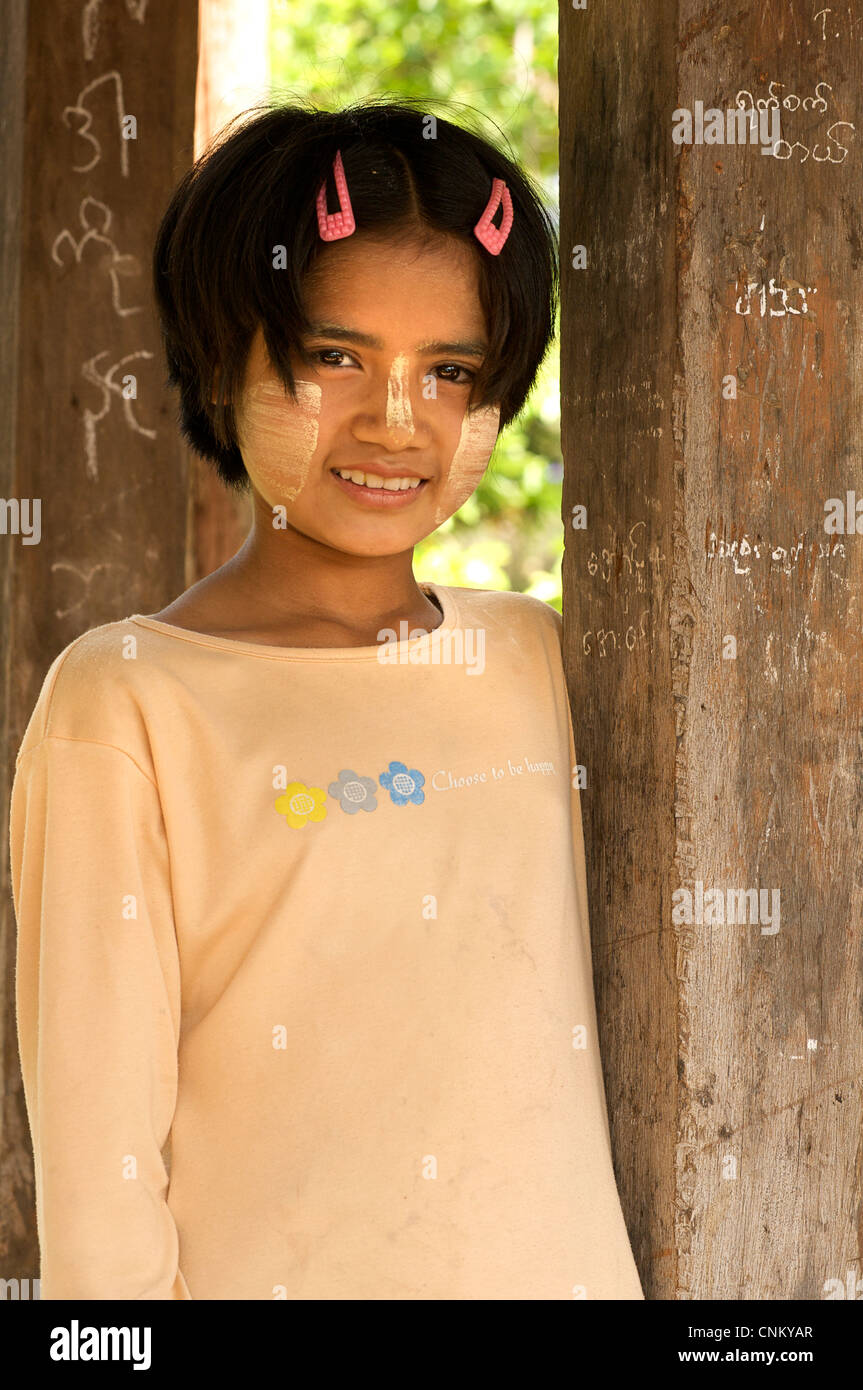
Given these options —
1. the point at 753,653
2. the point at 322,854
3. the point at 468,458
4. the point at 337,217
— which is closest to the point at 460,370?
the point at 468,458

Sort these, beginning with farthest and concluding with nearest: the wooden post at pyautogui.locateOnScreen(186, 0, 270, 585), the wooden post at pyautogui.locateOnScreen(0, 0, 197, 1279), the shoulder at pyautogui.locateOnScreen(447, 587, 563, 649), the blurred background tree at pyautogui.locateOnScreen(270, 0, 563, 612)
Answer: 1. the blurred background tree at pyautogui.locateOnScreen(270, 0, 563, 612)
2. the wooden post at pyautogui.locateOnScreen(186, 0, 270, 585)
3. the wooden post at pyautogui.locateOnScreen(0, 0, 197, 1279)
4. the shoulder at pyautogui.locateOnScreen(447, 587, 563, 649)

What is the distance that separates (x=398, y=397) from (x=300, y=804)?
439 millimetres

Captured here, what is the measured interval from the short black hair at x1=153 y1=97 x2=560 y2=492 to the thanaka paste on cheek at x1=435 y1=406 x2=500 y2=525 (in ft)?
0.07

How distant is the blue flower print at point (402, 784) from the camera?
1667 mm

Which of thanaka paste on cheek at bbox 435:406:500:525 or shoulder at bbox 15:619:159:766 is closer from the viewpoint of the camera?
shoulder at bbox 15:619:159:766

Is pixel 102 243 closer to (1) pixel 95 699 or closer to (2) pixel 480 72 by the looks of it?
(1) pixel 95 699

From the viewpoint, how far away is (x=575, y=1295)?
1596mm

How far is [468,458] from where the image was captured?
1.75 m

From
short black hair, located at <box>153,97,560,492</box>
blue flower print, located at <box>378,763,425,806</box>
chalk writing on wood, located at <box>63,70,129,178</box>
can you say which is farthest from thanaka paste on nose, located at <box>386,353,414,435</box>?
chalk writing on wood, located at <box>63,70,129,178</box>

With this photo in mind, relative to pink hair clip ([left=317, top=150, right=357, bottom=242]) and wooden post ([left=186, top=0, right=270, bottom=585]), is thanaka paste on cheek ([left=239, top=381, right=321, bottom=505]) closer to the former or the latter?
pink hair clip ([left=317, top=150, right=357, bottom=242])

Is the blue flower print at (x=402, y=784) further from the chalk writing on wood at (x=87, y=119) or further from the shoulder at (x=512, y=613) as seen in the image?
the chalk writing on wood at (x=87, y=119)

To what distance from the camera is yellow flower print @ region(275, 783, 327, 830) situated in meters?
1.62

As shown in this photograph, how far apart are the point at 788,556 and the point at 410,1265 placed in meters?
0.81

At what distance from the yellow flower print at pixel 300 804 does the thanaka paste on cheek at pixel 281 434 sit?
32 centimetres
